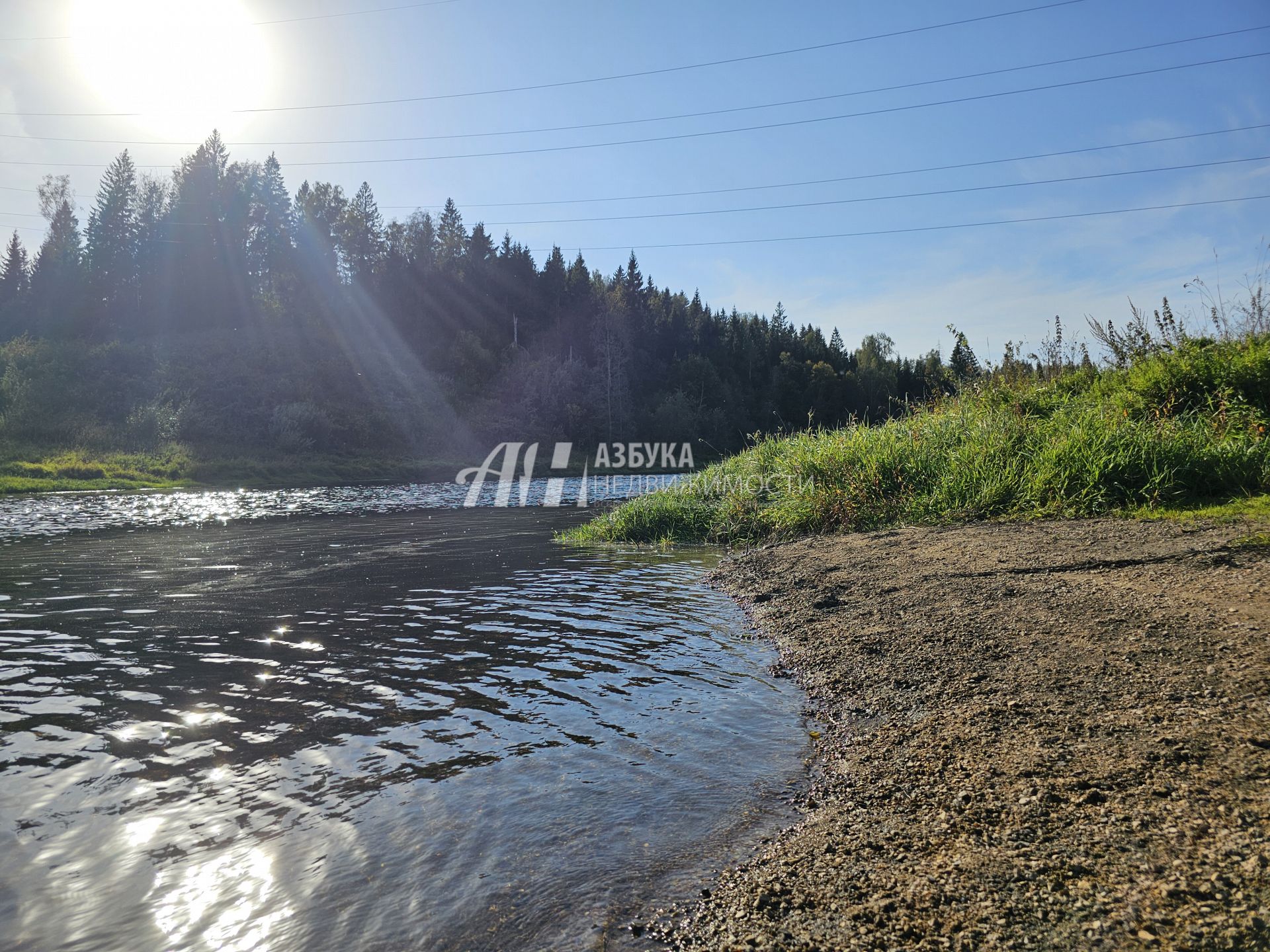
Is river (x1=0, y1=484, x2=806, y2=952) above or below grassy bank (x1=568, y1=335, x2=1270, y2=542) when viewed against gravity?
below

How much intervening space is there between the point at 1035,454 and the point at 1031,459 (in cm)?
9

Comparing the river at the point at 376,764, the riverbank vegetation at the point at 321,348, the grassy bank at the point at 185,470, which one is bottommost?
the river at the point at 376,764

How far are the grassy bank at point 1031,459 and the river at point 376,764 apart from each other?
4010 millimetres

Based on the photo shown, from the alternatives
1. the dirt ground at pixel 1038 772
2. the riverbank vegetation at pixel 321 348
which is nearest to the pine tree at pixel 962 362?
the dirt ground at pixel 1038 772

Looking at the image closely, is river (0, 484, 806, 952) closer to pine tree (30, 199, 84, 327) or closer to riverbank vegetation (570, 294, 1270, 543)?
riverbank vegetation (570, 294, 1270, 543)

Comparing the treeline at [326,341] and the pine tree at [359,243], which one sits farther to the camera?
the pine tree at [359,243]

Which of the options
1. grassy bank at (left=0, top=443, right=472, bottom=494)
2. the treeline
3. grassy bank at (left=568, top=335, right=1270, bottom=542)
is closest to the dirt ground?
grassy bank at (left=568, top=335, right=1270, bottom=542)

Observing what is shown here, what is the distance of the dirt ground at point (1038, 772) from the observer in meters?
2.45

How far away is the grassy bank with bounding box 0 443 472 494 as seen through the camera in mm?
36469

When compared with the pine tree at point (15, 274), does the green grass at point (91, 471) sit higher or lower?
lower

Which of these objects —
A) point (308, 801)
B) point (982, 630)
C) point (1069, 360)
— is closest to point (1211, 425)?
point (1069, 360)

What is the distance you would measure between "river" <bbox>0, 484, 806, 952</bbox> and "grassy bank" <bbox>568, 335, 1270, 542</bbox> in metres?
4.01

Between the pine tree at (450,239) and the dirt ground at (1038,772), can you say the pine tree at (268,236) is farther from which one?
the dirt ground at (1038,772)

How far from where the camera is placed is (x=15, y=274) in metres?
90.0
